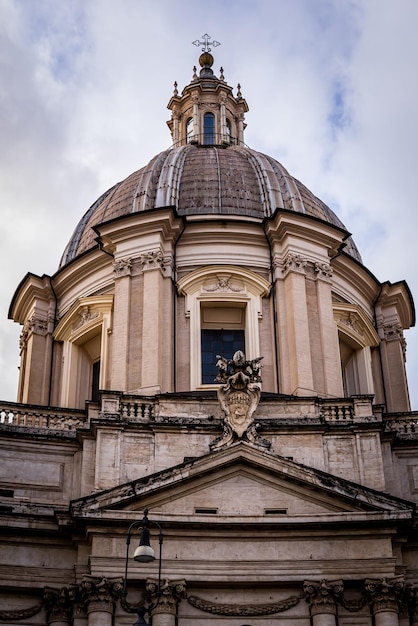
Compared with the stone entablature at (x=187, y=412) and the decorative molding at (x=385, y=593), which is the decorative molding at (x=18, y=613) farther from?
the decorative molding at (x=385, y=593)

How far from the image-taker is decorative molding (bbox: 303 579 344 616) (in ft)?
86.1

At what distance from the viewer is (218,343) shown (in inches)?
1417

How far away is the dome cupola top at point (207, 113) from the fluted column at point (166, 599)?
24690 mm

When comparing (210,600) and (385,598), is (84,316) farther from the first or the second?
(385,598)

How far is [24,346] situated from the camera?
39.8m

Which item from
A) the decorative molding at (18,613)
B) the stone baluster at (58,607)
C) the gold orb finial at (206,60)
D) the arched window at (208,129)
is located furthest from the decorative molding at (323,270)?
the gold orb finial at (206,60)

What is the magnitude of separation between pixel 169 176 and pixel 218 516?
638 inches

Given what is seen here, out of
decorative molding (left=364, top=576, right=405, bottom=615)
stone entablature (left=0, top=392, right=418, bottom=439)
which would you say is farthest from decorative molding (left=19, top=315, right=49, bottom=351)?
decorative molding (left=364, top=576, right=405, bottom=615)

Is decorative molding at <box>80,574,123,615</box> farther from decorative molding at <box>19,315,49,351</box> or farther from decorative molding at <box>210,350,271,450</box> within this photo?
decorative molding at <box>19,315,49,351</box>

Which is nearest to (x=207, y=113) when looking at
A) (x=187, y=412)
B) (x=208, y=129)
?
(x=208, y=129)

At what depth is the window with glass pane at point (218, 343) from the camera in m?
35.2

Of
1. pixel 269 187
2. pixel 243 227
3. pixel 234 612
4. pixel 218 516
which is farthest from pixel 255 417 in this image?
Answer: pixel 269 187

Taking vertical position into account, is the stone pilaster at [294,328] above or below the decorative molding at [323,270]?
below

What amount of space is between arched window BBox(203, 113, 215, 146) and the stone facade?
24.9ft
